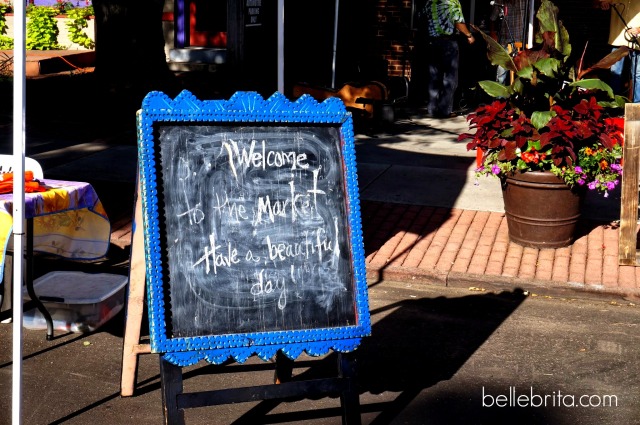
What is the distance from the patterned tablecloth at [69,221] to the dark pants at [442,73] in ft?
27.3

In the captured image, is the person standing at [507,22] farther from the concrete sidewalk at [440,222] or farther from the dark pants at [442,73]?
the concrete sidewalk at [440,222]

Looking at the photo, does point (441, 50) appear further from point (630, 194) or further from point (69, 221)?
point (69, 221)

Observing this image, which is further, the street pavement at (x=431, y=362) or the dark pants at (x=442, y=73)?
the dark pants at (x=442, y=73)

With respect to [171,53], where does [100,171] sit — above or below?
below

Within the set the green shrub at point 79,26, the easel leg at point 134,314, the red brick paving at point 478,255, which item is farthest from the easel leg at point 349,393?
the green shrub at point 79,26

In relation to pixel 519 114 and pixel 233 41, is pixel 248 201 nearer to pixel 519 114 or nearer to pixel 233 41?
pixel 519 114

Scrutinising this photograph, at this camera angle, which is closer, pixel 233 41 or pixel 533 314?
pixel 533 314

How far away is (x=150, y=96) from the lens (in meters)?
4.59

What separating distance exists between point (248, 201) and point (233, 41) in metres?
13.5

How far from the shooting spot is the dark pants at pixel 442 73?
47.0ft

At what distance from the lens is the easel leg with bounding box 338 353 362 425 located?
15.1 feet

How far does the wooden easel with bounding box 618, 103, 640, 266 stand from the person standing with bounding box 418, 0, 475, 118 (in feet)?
20.7

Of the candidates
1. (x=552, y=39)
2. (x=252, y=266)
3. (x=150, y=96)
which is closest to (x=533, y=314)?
(x=552, y=39)

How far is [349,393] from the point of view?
15.2ft
